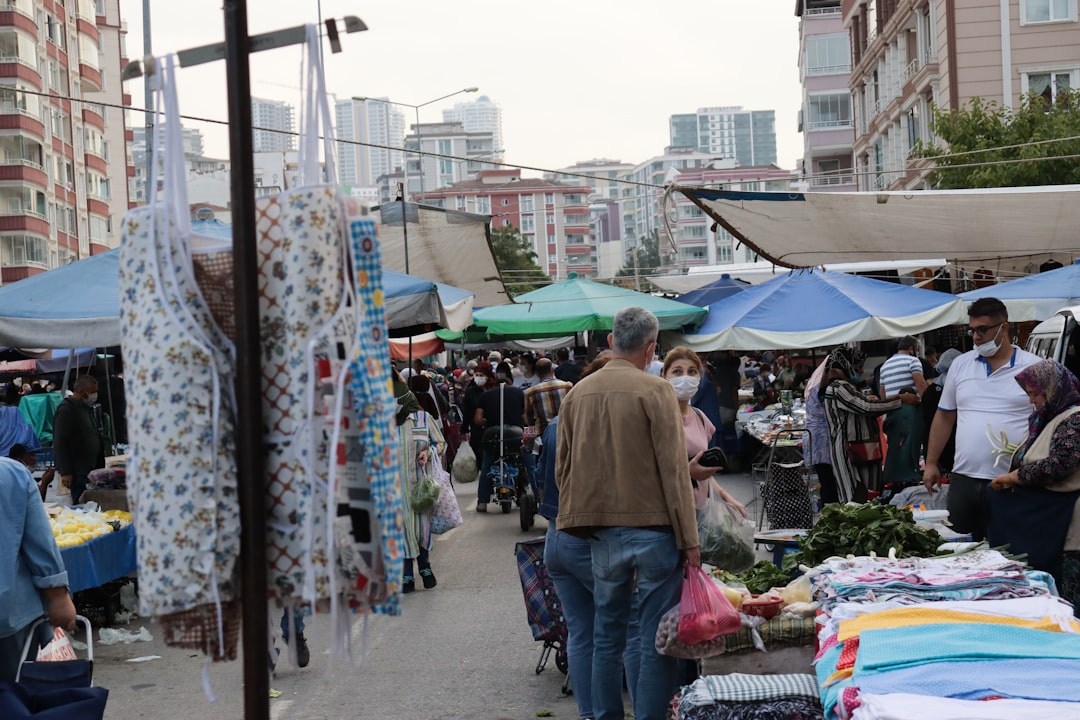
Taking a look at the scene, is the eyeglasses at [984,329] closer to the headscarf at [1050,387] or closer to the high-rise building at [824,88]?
the headscarf at [1050,387]

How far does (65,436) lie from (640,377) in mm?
10457

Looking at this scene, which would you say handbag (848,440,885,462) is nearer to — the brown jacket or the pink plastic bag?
the pink plastic bag

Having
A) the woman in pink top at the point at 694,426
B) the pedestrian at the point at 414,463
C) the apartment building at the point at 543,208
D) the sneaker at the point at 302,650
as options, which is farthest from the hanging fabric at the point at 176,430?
the apartment building at the point at 543,208

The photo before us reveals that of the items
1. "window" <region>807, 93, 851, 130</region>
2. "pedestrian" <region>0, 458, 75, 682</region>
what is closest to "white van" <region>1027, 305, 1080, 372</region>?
"pedestrian" <region>0, 458, 75, 682</region>

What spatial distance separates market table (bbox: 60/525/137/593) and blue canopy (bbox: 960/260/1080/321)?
10.4 m

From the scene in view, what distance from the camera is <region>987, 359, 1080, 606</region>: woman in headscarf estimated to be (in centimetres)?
706

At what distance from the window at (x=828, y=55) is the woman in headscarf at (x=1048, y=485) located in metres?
70.7

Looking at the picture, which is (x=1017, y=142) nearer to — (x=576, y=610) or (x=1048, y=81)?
(x=1048, y=81)

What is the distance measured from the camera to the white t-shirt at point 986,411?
7789 mm

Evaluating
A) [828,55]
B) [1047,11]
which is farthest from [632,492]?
[828,55]

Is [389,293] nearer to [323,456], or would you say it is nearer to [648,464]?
[648,464]

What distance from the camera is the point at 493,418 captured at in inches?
666

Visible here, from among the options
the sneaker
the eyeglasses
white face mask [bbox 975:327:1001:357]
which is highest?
the eyeglasses

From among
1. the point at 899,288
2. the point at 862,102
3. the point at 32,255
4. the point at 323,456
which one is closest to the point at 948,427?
the point at 323,456
